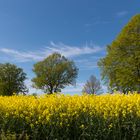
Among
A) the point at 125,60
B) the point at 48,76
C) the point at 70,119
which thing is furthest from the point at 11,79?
the point at 70,119

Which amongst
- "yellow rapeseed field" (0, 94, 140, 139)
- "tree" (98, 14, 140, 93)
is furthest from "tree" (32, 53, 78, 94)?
"yellow rapeseed field" (0, 94, 140, 139)

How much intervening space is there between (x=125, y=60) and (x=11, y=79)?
115 feet

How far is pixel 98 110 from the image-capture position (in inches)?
442

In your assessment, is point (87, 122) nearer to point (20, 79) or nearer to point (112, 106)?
point (112, 106)

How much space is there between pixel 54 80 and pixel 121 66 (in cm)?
3209

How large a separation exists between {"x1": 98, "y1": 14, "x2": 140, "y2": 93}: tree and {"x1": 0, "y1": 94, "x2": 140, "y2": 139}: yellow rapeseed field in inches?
1251

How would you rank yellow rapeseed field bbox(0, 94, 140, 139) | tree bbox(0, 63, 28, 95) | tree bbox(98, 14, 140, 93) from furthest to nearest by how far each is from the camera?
1. tree bbox(0, 63, 28, 95)
2. tree bbox(98, 14, 140, 93)
3. yellow rapeseed field bbox(0, 94, 140, 139)

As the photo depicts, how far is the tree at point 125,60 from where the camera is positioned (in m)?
43.4

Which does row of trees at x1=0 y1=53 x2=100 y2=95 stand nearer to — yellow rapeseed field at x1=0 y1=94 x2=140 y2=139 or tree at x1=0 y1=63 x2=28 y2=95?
tree at x1=0 y1=63 x2=28 y2=95

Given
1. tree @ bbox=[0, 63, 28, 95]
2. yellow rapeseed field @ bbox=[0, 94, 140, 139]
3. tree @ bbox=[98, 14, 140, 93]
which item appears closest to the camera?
yellow rapeseed field @ bbox=[0, 94, 140, 139]

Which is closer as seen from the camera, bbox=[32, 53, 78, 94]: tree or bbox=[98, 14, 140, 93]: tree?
bbox=[98, 14, 140, 93]: tree

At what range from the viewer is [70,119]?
10930mm

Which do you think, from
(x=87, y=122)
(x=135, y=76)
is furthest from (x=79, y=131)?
(x=135, y=76)

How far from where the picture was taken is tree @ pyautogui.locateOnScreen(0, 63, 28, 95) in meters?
73.2
